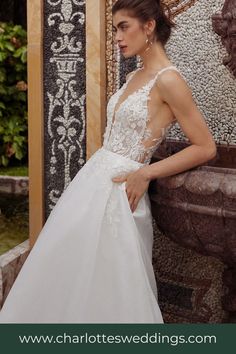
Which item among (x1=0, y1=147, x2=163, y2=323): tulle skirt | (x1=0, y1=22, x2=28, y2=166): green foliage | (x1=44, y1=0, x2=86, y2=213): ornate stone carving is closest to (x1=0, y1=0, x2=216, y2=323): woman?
(x1=0, y1=147, x2=163, y2=323): tulle skirt

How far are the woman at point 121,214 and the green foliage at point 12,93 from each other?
3.01 m

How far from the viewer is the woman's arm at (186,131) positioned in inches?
101

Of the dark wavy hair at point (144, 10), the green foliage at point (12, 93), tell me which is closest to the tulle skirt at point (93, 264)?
the dark wavy hair at point (144, 10)

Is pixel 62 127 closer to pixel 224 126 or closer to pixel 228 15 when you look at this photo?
pixel 224 126

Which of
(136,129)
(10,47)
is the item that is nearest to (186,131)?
(136,129)

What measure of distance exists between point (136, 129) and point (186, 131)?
0.22 metres

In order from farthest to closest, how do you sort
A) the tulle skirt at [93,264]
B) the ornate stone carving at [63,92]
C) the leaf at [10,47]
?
1. the leaf at [10,47]
2. the ornate stone carving at [63,92]
3. the tulle skirt at [93,264]

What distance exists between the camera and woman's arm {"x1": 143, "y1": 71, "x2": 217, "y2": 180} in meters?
2.56

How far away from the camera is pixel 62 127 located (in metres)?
3.85

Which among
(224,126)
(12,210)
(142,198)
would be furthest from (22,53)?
(142,198)

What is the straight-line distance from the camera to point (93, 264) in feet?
8.24

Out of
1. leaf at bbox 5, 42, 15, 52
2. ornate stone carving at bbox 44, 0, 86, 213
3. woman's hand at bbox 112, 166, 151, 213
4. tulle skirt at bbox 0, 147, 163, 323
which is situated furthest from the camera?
leaf at bbox 5, 42, 15, 52

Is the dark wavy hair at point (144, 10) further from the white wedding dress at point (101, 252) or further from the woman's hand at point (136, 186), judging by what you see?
the woman's hand at point (136, 186)

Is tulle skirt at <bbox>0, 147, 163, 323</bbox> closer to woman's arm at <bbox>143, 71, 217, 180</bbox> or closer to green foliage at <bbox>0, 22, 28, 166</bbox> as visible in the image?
woman's arm at <bbox>143, 71, 217, 180</bbox>
